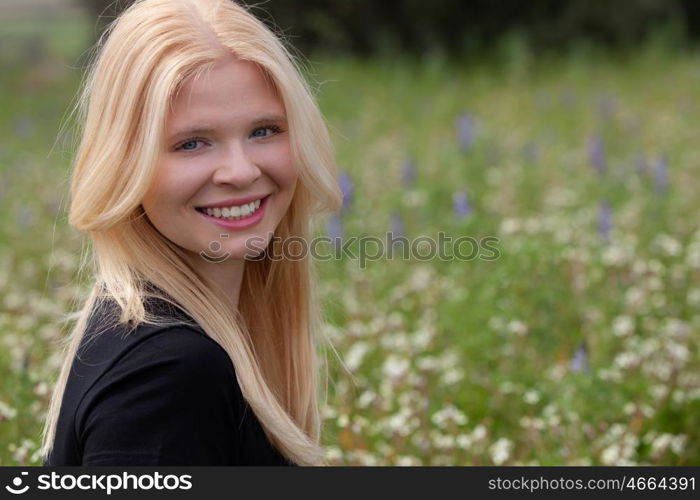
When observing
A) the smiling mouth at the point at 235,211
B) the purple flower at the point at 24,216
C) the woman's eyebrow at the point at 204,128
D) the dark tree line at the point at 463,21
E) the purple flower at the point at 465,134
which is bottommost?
the dark tree line at the point at 463,21

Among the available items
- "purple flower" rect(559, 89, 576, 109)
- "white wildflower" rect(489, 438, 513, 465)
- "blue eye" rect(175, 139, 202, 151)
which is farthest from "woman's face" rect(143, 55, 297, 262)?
"purple flower" rect(559, 89, 576, 109)

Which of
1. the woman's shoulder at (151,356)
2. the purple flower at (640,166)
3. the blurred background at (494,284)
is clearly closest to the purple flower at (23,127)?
the blurred background at (494,284)

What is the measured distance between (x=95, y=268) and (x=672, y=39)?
10.2 metres

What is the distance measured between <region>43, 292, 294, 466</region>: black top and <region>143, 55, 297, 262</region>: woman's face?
0.24m

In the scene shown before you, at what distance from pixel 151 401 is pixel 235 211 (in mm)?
491

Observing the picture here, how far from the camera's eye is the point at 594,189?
5168 mm

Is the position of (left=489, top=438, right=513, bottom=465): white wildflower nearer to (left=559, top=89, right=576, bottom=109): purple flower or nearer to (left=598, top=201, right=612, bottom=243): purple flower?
(left=598, top=201, right=612, bottom=243): purple flower

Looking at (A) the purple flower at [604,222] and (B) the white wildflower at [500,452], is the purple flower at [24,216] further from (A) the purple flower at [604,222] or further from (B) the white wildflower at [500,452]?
(B) the white wildflower at [500,452]

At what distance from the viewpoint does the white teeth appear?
6.25 feet

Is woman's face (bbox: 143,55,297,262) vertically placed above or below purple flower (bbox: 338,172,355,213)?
above

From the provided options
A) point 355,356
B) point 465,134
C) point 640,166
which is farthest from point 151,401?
point 465,134

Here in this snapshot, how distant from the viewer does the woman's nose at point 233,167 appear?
72.7 inches

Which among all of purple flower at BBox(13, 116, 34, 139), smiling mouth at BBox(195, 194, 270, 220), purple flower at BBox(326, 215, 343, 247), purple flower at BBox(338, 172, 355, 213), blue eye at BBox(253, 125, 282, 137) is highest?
blue eye at BBox(253, 125, 282, 137)

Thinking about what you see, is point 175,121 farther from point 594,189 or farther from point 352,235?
point 594,189
